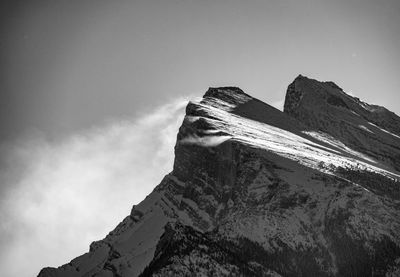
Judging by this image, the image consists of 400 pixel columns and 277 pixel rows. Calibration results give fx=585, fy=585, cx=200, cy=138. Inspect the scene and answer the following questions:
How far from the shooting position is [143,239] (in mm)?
187125

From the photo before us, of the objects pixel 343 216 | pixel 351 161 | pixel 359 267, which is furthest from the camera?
pixel 351 161

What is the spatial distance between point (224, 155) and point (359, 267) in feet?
184

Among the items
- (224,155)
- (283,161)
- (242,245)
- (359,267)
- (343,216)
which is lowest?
(359,267)

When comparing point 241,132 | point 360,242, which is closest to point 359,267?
point 360,242

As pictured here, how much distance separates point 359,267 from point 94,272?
317ft

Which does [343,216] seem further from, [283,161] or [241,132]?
[241,132]

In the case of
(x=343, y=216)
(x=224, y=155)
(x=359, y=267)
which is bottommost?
(x=359, y=267)

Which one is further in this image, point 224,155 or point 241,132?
point 241,132

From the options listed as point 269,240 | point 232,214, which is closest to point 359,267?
point 269,240

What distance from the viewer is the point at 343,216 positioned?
142 metres

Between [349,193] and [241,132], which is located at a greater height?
[241,132]

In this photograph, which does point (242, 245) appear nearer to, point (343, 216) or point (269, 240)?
point (269, 240)

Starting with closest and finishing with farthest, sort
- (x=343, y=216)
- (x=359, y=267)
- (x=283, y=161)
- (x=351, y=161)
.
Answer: (x=359, y=267), (x=343, y=216), (x=283, y=161), (x=351, y=161)

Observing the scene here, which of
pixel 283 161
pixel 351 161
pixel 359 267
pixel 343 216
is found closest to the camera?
pixel 359 267
